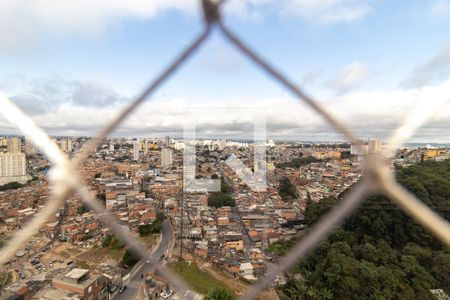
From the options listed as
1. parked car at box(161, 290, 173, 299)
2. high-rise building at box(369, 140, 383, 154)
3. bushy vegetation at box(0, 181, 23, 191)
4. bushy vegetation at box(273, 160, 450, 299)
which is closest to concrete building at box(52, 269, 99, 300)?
parked car at box(161, 290, 173, 299)

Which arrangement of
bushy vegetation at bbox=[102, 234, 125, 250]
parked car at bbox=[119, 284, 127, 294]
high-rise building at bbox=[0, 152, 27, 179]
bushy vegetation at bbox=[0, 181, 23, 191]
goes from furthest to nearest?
bushy vegetation at bbox=[0, 181, 23, 191]
high-rise building at bbox=[0, 152, 27, 179]
bushy vegetation at bbox=[102, 234, 125, 250]
parked car at bbox=[119, 284, 127, 294]

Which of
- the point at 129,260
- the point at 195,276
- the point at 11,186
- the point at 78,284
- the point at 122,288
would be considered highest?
the point at 11,186

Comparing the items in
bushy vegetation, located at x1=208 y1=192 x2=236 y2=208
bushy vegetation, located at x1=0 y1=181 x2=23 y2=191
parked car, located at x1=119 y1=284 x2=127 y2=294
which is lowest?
parked car, located at x1=119 y1=284 x2=127 y2=294

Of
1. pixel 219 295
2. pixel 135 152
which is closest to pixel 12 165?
pixel 135 152

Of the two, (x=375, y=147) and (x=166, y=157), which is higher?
(x=375, y=147)

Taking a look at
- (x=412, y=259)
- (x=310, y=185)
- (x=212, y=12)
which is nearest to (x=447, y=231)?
(x=212, y=12)

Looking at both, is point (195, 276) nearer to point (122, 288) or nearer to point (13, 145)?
point (122, 288)

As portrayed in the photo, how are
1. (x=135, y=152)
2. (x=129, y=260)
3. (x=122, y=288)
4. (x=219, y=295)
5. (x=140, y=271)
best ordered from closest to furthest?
(x=219, y=295), (x=122, y=288), (x=140, y=271), (x=129, y=260), (x=135, y=152)

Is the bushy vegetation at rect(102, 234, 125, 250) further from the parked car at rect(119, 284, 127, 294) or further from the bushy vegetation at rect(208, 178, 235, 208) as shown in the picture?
the bushy vegetation at rect(208, 178, 235, 208)
